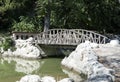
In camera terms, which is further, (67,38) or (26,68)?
(67,38)

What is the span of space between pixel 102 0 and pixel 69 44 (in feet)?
26.6

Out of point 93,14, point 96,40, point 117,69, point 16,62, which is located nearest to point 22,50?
point 16,62

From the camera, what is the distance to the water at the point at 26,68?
18334 mm

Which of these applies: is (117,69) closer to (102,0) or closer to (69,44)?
(69,44)

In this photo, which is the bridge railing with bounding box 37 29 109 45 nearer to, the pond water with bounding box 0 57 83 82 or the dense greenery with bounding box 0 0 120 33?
the pond water with bounding box 0 57 83 82

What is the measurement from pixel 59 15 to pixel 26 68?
29.2 feet

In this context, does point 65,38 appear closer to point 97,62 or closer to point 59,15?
point 59,15

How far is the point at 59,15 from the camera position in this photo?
29141 mm

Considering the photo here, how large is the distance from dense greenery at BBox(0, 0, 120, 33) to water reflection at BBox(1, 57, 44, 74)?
5189mm

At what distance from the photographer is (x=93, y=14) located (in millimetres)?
30078

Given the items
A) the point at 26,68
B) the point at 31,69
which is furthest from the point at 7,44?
the point at 31,69

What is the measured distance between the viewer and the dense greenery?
28078 millimetres

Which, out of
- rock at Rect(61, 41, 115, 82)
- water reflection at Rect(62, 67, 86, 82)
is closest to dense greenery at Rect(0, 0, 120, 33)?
rock at Rect(61, 41, 115, 82)

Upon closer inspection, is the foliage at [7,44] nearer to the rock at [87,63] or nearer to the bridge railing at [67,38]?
the bridge railing at [67,38]
